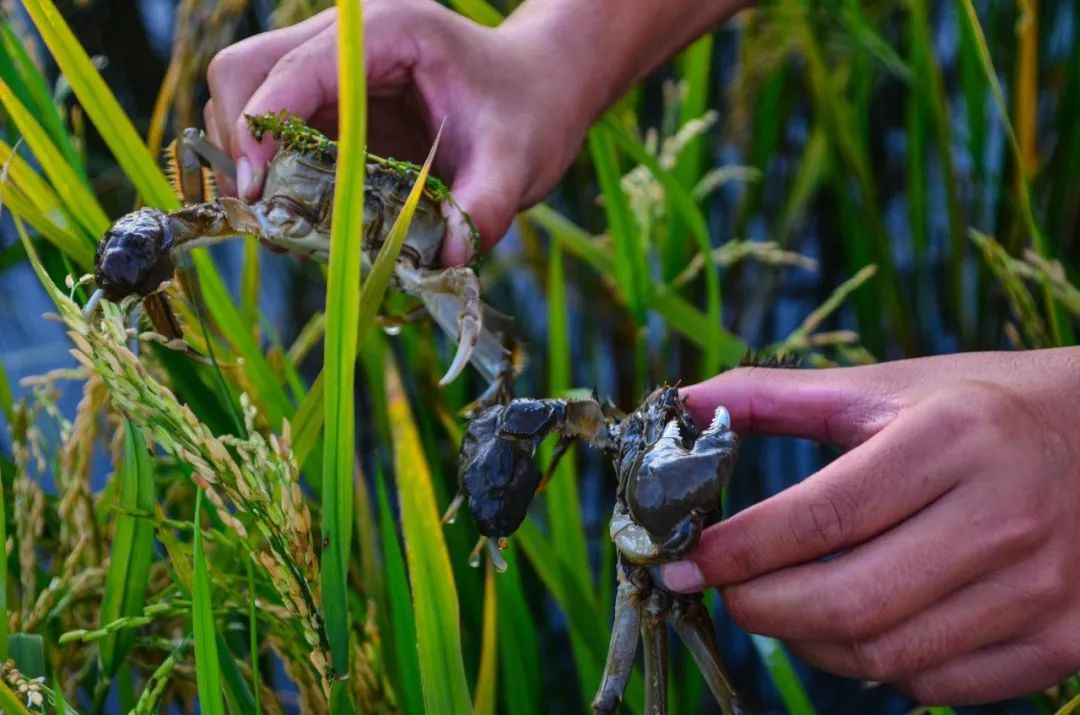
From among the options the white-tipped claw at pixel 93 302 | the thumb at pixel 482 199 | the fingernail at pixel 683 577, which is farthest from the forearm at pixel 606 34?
the fingernail at pixel 683 577

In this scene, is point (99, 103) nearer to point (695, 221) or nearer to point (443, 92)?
point (443, 92)

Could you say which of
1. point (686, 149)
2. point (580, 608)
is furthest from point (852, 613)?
point (686, 149)

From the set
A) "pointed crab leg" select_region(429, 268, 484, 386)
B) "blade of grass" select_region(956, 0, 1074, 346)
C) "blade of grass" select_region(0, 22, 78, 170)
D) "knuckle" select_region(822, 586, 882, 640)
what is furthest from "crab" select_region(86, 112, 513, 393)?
"blade of grass" select_region(956, 0, 1074, 346)

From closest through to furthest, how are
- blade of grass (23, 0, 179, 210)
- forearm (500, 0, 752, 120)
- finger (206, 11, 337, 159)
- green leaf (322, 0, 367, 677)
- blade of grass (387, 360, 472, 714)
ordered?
green leaf (322, 0, 367, 677), blade of grass (387, 360, 472, 714), blade of grass (23, 0, 179, 210), finger (206, 11, 337, 159), forearm (500, 0, 752, 120)

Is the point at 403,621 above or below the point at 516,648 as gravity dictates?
above

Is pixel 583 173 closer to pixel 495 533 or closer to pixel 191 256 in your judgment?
pixel 191 256

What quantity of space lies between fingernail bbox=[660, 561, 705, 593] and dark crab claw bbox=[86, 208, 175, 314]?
0.53 metres

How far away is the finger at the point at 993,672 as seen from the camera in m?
1.09

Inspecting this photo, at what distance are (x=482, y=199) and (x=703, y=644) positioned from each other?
60 centimetres

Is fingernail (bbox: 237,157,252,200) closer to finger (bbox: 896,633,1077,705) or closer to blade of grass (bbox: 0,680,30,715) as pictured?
blade of grass (bbox: 0,680,30,715)

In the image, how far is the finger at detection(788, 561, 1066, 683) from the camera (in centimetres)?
103

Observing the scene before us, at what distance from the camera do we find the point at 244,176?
1435mm

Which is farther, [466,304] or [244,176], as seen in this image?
[244,176]

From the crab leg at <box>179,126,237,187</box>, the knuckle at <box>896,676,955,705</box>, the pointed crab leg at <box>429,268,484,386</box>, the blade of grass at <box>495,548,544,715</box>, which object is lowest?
the blade of grass at <box>495,548,544,715</box>
